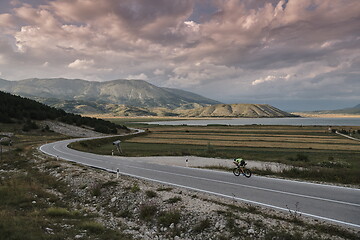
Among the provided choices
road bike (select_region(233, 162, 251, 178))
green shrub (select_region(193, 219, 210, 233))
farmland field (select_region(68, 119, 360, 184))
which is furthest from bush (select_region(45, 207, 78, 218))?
farmland field (select_region(68, 119, 360, 184))

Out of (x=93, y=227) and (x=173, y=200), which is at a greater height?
(x=173, y=200)

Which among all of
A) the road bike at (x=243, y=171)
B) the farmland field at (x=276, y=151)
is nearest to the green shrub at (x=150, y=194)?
the road bike at (x=243, y=171)

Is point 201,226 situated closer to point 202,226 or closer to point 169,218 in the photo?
point 202,226

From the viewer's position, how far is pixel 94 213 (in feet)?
43.8

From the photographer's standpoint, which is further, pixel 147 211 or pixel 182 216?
pixel 147 211

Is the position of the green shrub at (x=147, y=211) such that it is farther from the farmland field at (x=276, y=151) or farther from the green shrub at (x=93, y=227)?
the farmland field at (x=276, y=151)

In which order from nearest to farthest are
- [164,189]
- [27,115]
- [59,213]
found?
[59,213], [164,189], [27,115]

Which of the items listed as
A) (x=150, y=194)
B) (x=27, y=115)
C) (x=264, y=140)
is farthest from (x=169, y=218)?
(x=27, y=115)

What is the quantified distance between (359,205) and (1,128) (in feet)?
274

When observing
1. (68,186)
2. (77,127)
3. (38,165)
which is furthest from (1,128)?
(68,186)

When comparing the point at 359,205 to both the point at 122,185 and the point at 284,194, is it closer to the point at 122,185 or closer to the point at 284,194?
the point at 284,194

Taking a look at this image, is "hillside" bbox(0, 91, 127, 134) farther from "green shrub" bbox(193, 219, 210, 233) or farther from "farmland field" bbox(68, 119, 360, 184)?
"green shrub" bbox(193, 219, 210, 233)

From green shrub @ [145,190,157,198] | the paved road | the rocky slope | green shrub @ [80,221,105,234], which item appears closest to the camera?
the rocky slope

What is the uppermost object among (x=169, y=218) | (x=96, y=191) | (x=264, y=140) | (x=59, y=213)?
(x=169, y=218)
